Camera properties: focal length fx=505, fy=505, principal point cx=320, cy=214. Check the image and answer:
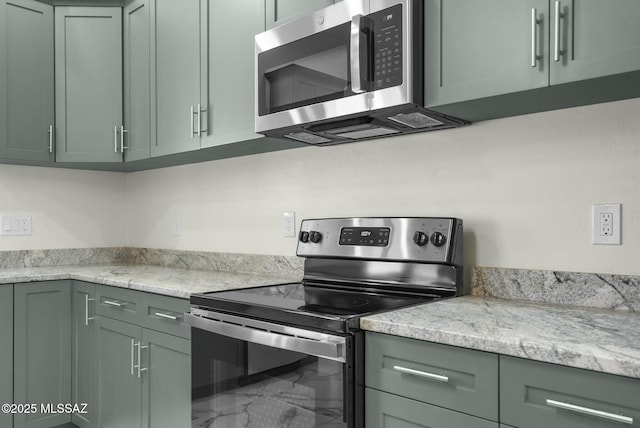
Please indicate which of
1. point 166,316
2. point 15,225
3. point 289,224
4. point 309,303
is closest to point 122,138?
point 15,225

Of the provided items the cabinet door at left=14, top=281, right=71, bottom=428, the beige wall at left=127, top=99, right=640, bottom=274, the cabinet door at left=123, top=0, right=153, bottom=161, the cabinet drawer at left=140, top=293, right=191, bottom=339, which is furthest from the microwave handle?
the cabinet door at left=14, top=281, right=71, bottom=428

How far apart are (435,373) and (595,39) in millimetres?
898

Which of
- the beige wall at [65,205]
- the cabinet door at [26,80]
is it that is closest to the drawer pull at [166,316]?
the cabinet door at [26,80]

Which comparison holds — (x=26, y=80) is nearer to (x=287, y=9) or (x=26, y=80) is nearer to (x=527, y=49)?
(x=287, y=9)

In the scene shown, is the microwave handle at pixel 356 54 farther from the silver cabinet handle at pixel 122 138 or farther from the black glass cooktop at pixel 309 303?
the silver cabinet handle at pixel 122 138

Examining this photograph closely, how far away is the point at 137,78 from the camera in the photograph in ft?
8.95

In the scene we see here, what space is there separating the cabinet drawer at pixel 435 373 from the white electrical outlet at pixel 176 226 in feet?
6.35

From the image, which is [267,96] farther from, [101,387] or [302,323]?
[101,387]

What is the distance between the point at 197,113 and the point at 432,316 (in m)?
1.51

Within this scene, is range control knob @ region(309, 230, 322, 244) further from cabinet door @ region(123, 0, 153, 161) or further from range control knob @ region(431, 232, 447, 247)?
cabinet door @ region(123, 0, 153, 161)

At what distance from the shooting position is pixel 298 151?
2375mm

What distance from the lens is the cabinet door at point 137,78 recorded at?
2.65 m

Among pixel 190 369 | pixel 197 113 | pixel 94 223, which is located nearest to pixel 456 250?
pixel 190 369

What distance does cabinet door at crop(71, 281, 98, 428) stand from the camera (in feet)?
8.16
